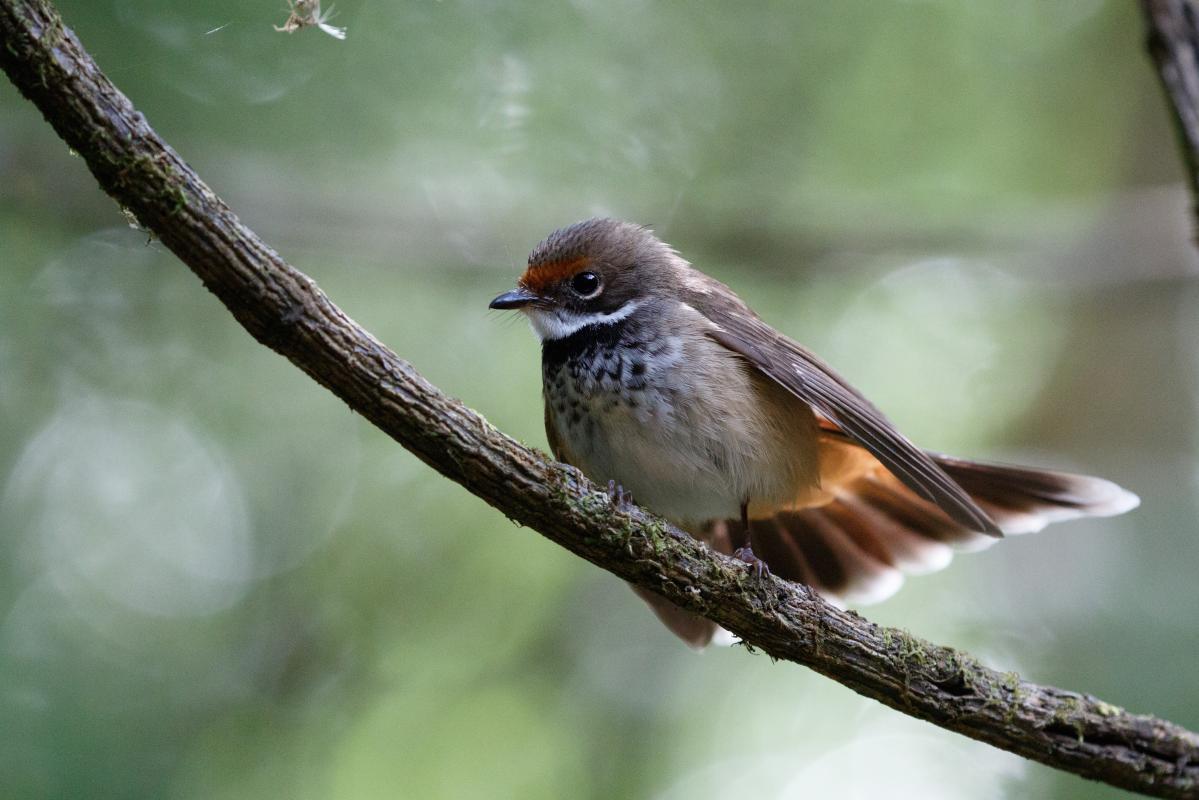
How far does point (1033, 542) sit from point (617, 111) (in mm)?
4171

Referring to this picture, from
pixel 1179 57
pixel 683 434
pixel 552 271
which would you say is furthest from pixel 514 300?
pixel 1179 57

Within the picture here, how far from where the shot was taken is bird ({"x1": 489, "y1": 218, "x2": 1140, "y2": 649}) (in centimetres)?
436

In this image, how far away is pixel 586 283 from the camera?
16.3 ft

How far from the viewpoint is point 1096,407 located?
768 cm

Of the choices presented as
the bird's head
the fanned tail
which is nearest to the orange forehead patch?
the bird's head

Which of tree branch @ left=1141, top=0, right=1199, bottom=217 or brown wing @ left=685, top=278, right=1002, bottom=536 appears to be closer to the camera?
brown wing @ left=685, top=278, right=1002, bottom=536

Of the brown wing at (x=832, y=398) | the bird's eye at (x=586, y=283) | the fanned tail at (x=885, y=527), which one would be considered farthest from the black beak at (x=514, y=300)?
the fanned tail at (x=885, y=527)

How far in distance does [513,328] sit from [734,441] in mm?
3546

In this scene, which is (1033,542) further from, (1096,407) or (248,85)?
(248,85)

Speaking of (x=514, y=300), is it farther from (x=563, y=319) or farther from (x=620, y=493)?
(x=620, y=493)

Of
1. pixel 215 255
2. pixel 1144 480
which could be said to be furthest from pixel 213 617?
pixel 1144 480

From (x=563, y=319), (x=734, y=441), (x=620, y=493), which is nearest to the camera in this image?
(x=620, y=493)

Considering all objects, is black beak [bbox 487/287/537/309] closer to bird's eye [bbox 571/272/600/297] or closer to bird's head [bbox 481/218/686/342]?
bird's head [bbox 481/218/686/342]

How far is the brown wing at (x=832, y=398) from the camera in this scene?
426 cm
